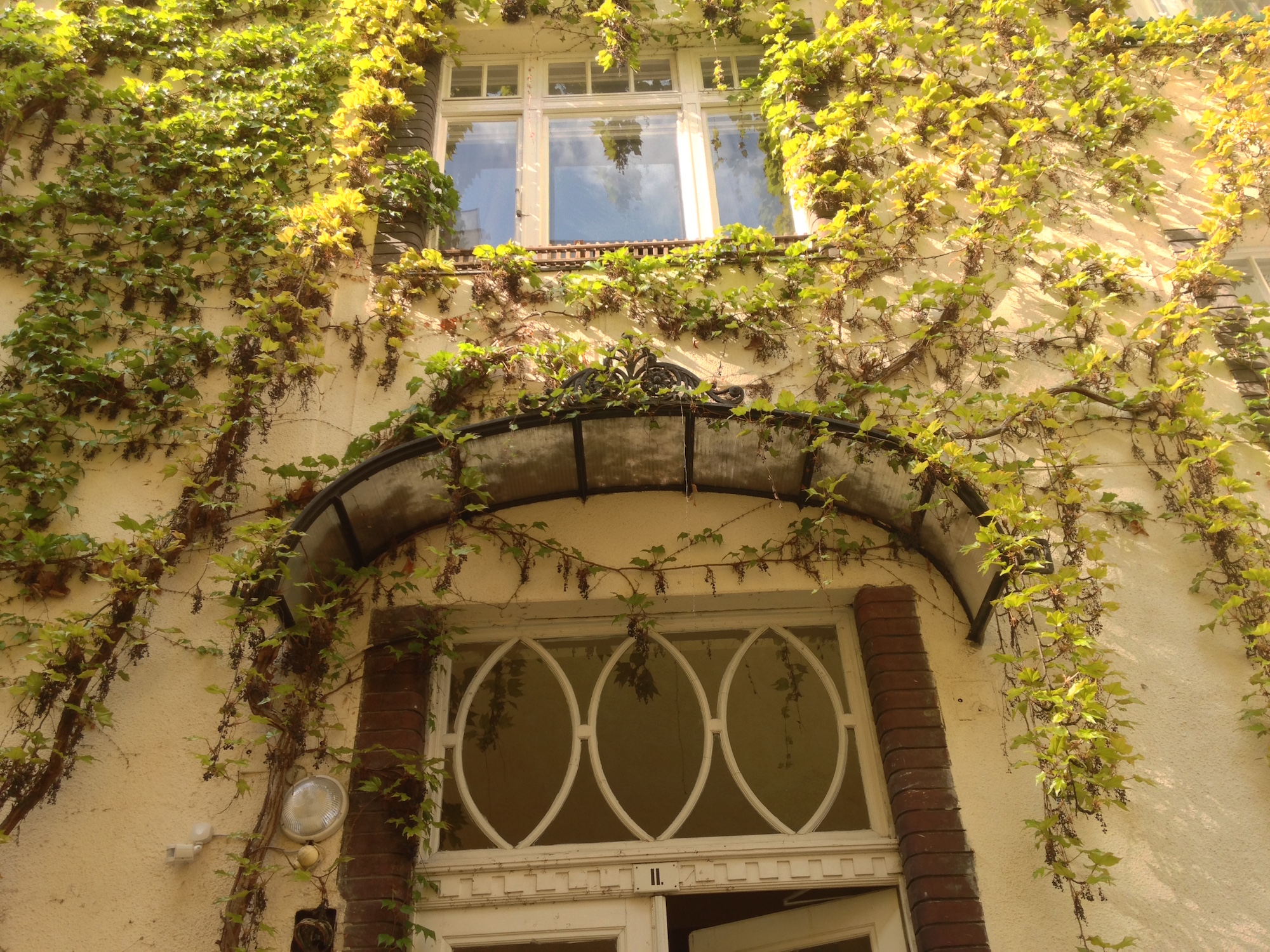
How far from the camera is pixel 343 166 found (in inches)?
214

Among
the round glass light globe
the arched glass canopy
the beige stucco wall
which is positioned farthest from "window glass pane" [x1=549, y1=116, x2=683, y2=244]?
the round glass light globe

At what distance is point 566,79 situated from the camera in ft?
21.4

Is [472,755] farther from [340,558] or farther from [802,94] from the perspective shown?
[802,94]

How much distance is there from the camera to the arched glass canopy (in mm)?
3998

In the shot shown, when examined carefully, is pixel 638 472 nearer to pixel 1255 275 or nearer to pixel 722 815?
pixel 722 815

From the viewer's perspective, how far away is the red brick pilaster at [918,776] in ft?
11.7

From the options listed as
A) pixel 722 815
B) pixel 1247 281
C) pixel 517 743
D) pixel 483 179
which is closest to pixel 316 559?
pixel 517 743

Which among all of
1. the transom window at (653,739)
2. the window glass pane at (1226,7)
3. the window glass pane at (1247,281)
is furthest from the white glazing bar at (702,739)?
the window glass pane at (1226,7)

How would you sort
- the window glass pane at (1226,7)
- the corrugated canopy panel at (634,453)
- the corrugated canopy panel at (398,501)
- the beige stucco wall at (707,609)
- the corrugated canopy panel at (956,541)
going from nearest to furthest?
1. the beige stucco wall at (707,609)
2. the corrugated canopy panel at (956,541)
3. the corrugated canopy panel at (398,501)
4. the corrugated canopy panel at (634,453)
5. the window glass pane at (1226,7)

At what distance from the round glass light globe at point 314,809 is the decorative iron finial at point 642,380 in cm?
182

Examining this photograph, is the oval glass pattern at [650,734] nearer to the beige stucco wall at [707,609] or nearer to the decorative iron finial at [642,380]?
the beige stucco wall at [707,609]

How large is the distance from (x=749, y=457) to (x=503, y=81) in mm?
3621

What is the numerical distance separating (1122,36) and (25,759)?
6.78 metres

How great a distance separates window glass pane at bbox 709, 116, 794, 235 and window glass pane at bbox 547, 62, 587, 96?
940mm
